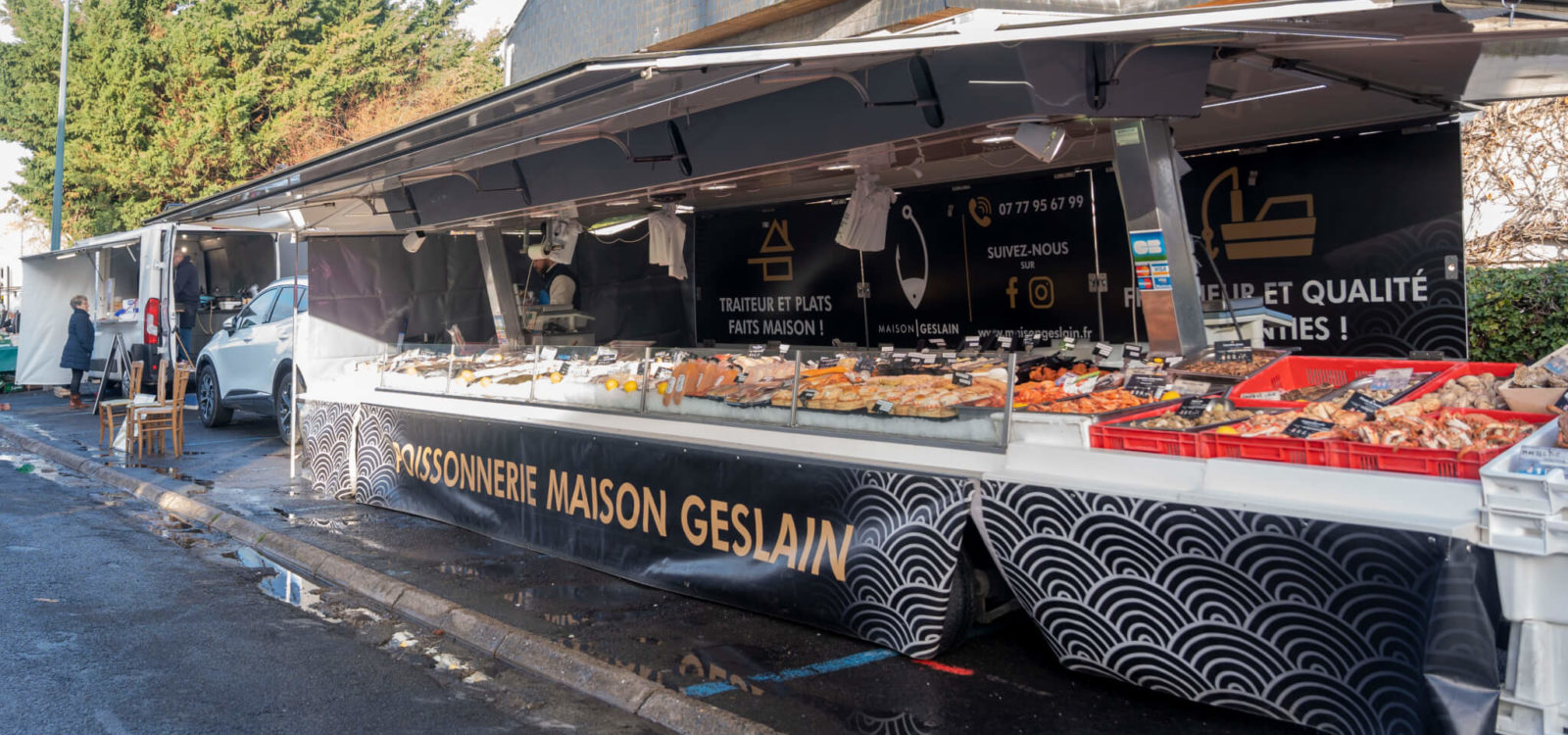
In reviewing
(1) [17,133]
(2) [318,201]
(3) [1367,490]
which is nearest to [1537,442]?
(3) [1367,490]

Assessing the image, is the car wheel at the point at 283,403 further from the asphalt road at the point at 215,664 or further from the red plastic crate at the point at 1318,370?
the red plastic crate at the point at 1318,370

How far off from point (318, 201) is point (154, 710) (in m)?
6.10

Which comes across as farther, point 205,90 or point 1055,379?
point 205,90

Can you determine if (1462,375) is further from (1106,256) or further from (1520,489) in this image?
(1106,256)

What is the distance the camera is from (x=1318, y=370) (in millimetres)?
5758

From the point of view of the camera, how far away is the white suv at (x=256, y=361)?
1298cm

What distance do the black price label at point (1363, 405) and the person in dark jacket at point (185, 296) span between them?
15367mm

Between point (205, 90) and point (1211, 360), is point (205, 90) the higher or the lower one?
the higher one

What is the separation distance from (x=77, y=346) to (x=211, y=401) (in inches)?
196

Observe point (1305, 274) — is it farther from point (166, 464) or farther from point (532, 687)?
point (166, 464)

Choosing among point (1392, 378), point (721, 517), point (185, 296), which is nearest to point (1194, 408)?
point (1392, 378)

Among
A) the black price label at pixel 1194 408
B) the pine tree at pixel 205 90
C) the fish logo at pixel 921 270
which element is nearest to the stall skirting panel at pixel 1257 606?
the black price label at pixel 1194 408

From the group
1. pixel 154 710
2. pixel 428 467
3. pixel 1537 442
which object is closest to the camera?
pixel 1537 442

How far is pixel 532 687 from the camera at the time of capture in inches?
193
